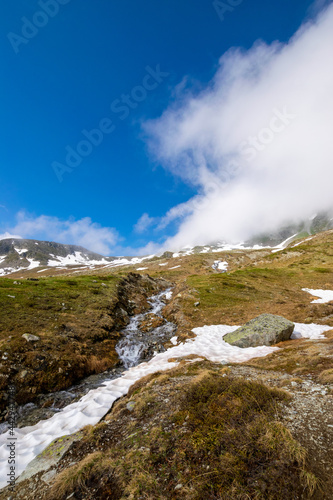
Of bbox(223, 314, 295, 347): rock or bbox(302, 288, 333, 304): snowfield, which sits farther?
bbox(302, 288, 333, 304): snowfield

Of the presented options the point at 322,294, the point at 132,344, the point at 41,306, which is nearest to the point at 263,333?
the point at 132,344

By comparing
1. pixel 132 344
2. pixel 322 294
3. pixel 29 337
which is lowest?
pixel 132 344

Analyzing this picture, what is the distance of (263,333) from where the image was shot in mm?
19438

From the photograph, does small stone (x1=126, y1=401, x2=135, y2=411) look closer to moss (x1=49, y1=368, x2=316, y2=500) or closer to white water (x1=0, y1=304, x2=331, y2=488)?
moss (x1=49, y1=368, x2=316, y2=500)

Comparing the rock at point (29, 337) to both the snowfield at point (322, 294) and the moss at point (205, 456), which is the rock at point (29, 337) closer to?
the moss at point (205, 456)

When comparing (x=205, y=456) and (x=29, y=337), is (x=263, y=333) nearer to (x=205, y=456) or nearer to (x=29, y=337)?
(x=205, y=456)

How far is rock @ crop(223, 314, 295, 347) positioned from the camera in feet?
62.8

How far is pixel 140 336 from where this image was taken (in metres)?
25.2

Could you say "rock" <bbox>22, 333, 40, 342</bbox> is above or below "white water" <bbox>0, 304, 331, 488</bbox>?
above

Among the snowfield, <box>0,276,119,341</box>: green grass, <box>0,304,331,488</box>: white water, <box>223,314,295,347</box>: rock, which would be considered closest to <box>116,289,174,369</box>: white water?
<box>0,304,331,488</box>: white water

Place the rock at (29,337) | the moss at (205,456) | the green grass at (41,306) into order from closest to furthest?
1. the moss at (205,456)
2. the rock at (29,337)
3. the green grass at (41,306)

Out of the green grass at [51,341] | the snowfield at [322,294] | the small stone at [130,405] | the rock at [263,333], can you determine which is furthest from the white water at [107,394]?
the snowfield at [322,294]

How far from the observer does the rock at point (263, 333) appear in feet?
62.8

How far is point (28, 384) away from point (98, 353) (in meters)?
6.38
